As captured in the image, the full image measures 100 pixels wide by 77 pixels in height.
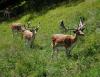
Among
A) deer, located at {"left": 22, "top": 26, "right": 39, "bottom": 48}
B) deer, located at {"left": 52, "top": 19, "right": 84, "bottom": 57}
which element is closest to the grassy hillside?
deer, located at {"left": 22, "top": 26, "right": 39, "bottom": 48}

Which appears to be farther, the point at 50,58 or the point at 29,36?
the point at 29,36

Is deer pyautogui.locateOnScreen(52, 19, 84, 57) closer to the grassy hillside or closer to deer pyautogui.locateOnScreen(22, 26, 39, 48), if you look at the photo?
the grassy hillside

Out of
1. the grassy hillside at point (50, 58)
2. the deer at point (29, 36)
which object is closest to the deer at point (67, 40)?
the grassy hillside at point (50, 58)

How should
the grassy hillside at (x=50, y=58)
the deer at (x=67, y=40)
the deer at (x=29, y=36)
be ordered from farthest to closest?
1. the deer at (x=29, y=36)
2. the deer at (x=67, y=40)
3. the grassy hillside at (x=50, y=58)

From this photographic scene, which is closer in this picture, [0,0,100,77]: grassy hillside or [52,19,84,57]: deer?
[0,0,100,77]: grassy hillside

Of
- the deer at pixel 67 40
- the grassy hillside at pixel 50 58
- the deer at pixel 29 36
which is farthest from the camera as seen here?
the deer at pixel 29 36

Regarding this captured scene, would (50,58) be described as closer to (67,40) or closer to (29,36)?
(67,40)

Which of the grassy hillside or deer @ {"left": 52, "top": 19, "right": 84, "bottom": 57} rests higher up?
deer @ {"left": 52, "top": 19, "right": 84, "bottom": 57}

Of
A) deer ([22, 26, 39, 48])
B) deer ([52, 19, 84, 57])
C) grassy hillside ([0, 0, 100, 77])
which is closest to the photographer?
grassy hillside ([0, 0, 100, 77])

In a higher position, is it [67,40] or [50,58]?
[67,40]

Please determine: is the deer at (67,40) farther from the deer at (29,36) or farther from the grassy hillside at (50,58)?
the deer at (29,36)

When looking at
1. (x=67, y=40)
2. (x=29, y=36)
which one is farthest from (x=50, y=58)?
(x=29, y=36)

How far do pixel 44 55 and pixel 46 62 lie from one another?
4.26ft

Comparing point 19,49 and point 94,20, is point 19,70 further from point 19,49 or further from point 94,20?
point 94,20
